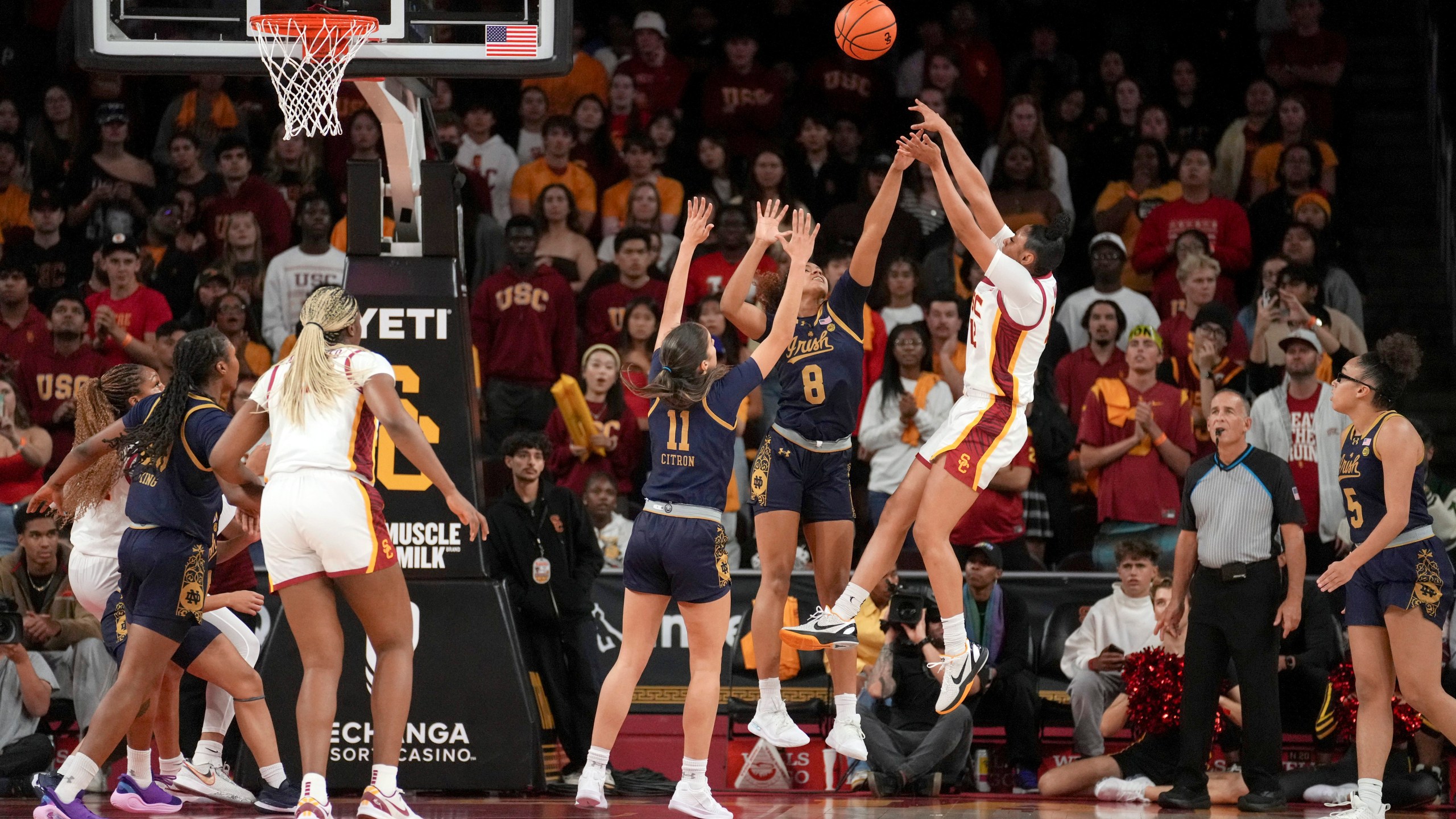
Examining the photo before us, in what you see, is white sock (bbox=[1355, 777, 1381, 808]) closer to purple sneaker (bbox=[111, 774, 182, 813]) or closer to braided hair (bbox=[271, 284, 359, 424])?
braided hair (bbox=[271, 284, 359, 424])

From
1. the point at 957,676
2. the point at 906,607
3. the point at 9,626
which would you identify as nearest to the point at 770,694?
the point at 957,676

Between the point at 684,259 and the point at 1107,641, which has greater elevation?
the point at 684,259

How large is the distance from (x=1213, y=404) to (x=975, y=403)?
2033 mm

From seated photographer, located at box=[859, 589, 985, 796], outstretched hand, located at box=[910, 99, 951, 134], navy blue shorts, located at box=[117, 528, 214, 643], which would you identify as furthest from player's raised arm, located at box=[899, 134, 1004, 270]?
navy blue shorts, located at box=[117, 528, 214, 643]

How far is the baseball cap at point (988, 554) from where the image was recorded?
33.9ft

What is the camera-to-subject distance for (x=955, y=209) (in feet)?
24.8

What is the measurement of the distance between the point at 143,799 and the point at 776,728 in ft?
10.3

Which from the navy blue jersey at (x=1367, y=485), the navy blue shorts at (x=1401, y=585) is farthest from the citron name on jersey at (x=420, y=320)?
the navy blue shorts at (x=1401, y=585)

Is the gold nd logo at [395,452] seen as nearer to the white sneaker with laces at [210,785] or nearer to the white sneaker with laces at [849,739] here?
the white sneaker with laces at [210,785]

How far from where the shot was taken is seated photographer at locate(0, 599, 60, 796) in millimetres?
9555

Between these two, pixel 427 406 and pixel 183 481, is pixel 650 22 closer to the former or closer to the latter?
pixel 427 406

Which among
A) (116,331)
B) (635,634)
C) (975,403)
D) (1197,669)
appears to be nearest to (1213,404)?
(1197,669)

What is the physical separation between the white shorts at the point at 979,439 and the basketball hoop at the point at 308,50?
3378 millimetres

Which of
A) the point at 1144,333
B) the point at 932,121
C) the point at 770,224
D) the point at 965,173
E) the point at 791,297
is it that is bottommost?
the point at 1144,333
